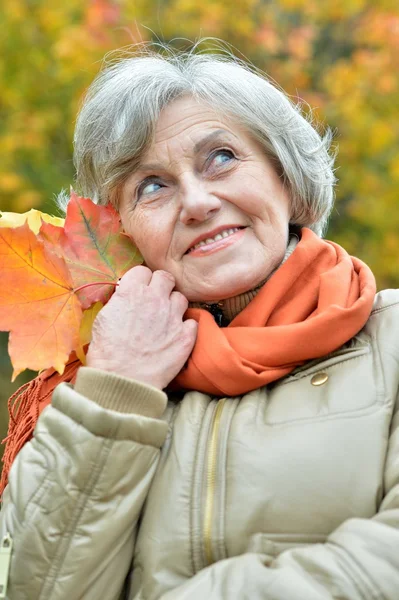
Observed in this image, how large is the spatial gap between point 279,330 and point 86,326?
0.54 m

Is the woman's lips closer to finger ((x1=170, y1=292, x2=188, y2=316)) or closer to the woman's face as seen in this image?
the woman's face

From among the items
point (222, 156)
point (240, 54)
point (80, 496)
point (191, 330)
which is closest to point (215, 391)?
point (191, 330)

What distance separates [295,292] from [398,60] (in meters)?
4.83

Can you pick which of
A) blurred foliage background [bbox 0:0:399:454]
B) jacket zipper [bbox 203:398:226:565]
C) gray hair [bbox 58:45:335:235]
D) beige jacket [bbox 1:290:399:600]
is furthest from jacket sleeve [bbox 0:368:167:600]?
blurred foliage background [bbox 0:0:399:454]

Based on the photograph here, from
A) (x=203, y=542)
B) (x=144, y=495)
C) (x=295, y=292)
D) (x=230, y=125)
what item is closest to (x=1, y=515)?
(x=144, y=495)

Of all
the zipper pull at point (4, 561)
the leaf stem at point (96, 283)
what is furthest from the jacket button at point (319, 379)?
the zipper pull at point (4, 561)

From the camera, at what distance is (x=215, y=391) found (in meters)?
2.05

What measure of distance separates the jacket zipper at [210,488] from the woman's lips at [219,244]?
45 cm

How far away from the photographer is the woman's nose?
2.15 meters

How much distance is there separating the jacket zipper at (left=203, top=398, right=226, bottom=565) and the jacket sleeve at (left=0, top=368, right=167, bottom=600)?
119mm

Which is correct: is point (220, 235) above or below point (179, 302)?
above

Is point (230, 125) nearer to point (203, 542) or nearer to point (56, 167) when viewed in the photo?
point (203, 542)

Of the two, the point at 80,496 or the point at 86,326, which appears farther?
the point at 86,326

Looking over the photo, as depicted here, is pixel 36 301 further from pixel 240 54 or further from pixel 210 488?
pixel 240 54
